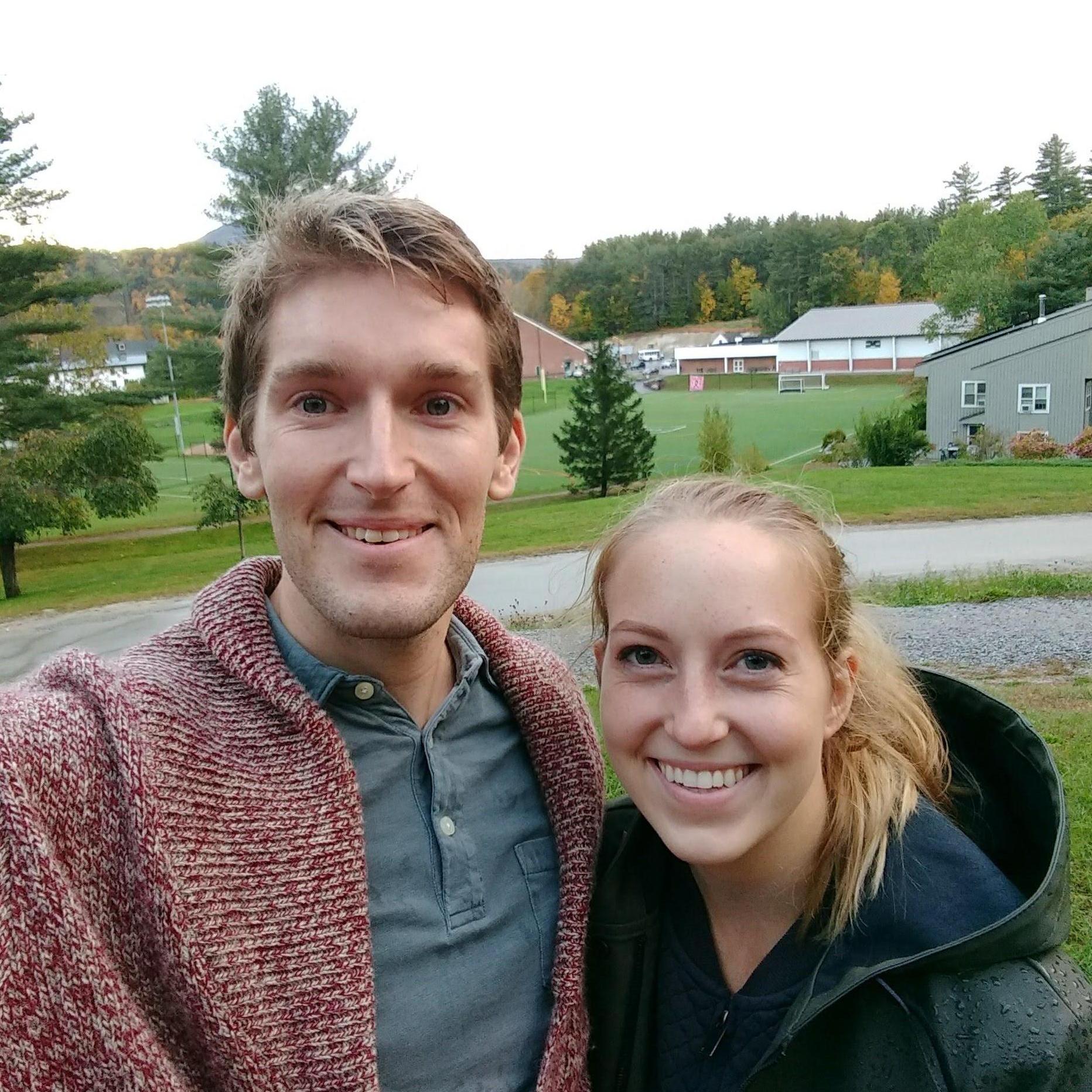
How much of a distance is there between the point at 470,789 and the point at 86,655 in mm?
761

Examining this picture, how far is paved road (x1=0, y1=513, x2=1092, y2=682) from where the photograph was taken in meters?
12.0

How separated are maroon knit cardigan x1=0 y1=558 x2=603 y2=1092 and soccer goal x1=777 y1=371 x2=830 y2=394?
71925 millimetres

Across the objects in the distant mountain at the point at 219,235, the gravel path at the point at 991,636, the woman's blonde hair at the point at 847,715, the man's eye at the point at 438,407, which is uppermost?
the distant mountain at the point at 219,235

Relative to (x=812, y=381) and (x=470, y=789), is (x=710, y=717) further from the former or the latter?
(x=812, y=381)

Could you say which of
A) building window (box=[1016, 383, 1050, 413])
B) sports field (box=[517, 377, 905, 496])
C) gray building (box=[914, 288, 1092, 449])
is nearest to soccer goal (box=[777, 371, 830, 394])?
sports field (box=[517, 377, 905, 496])

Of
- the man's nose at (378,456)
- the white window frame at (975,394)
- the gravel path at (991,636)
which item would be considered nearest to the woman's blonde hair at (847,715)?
the man's nose at (378,456)

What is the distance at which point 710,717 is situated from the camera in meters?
1.71

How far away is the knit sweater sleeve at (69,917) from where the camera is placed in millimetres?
1197

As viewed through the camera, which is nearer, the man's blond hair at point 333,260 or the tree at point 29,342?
the man's blond hair at point 333,260

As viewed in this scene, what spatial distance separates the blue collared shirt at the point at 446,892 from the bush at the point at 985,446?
34.8 meters

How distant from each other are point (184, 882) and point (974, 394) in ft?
140

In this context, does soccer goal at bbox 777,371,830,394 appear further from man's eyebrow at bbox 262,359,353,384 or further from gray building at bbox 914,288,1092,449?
man's eyebrow at bbox 262,359,353,384

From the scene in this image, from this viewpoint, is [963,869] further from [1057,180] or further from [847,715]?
Answer: [1057,180]

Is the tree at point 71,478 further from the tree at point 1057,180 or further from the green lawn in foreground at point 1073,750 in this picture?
the tree at point 1057,180
